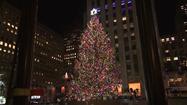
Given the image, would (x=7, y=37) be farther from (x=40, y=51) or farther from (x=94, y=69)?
(x=94, y=69)

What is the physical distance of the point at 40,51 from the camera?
3994 inches

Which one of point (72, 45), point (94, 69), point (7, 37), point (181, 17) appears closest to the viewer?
point (94, 69)

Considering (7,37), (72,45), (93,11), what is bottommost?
(7,37)

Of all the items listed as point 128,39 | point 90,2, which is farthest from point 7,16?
point 128,39

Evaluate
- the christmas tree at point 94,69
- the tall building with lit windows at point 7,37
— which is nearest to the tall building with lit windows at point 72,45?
the tall building with lit windows at point 7,37

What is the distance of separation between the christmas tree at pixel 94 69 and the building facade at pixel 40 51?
48965 millimetres

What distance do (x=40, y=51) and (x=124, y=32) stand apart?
191 feet

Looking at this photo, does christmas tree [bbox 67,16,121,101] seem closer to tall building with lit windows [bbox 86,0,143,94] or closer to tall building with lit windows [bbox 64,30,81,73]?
tall building with lit windows [bbox 86,0,143,94]

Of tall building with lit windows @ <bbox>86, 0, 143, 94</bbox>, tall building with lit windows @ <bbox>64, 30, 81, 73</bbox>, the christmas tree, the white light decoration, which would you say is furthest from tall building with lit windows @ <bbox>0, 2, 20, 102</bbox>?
tall building with lit windows @ <bbox>64, 30, 81, 73</bbox>

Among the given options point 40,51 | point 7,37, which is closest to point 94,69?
point 7,37

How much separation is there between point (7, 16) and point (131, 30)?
51176 mm

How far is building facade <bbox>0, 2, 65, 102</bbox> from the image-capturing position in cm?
7456

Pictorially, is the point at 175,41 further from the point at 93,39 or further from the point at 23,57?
the point at 23,57

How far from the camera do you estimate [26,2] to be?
12.3 ft
